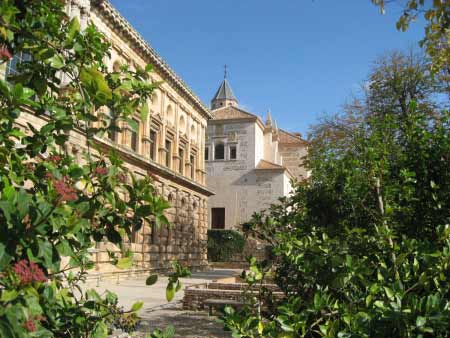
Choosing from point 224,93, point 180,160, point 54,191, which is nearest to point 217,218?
point 180,160

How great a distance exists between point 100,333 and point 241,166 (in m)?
36.5

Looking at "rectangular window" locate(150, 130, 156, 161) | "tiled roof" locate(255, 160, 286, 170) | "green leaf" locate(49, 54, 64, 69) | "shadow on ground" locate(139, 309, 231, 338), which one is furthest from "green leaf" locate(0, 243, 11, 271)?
"tiled roof" locate(255, 160, 286, 170)

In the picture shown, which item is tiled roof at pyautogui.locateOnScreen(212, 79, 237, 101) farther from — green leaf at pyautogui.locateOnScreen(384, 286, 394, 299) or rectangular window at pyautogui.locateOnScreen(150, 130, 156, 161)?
green leaf at pyautogui.locateOnScreen(384, 286, 394, 299)

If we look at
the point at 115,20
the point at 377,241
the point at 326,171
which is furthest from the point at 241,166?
the point at 377,241

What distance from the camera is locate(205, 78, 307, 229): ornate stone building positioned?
123 ft

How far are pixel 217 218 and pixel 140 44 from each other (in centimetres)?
1937

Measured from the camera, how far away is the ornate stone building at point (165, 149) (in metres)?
20.3

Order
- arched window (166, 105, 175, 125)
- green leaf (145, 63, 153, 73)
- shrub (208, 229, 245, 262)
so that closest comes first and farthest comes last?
green leaf (145, 63, 153, 73) → arched window (166, 105, 175, 125) → shrub (208, 229, 245, 262)

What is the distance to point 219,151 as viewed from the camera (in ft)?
131

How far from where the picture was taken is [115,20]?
67.5ft

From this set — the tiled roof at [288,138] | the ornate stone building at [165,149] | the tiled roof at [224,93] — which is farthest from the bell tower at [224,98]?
the ornate stone building at [165,149]

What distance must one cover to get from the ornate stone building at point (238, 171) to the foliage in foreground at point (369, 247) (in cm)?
3082

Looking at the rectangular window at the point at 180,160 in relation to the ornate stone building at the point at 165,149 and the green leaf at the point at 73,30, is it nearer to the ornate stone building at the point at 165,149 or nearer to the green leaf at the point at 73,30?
the ornate stone building at the point at 165,149

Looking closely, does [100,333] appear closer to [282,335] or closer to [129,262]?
[129,262]
